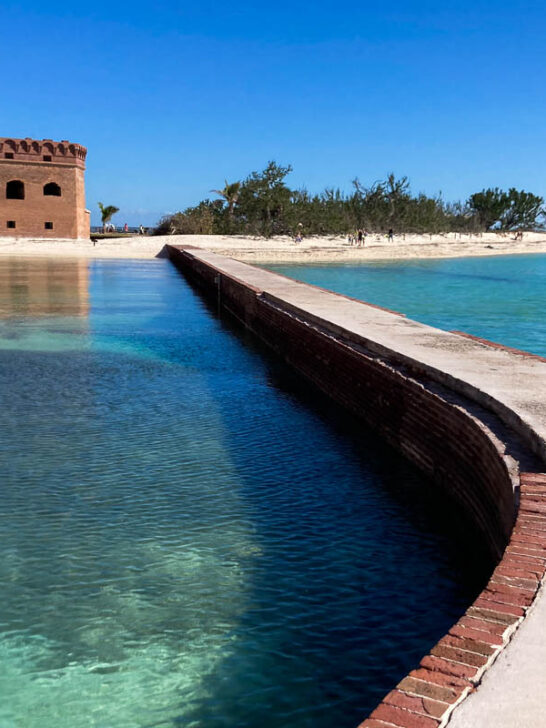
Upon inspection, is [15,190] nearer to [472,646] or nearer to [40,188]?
[40,188]

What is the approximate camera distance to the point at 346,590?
12.3 ft

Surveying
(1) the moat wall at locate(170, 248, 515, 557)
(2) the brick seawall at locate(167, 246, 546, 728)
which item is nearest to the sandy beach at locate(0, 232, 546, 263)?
(2) the brick seawall at locate(167, 246, 546, 728)

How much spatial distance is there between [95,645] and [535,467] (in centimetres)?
224

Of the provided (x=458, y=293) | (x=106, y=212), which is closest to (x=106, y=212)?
(x=106, y=212)

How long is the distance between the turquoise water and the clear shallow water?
8.65 meters

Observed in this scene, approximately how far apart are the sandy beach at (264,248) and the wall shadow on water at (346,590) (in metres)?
31.4

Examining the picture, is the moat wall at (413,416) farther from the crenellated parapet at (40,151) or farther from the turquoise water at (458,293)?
the crenellated parapet at (40,151)

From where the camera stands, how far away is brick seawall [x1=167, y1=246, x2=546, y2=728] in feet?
6.99

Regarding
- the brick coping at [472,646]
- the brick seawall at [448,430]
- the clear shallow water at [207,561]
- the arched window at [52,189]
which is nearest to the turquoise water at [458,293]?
the brick seawall at [448,430]

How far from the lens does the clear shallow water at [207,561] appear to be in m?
2.94

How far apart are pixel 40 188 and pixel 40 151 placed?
6.22 ft

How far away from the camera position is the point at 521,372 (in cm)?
580

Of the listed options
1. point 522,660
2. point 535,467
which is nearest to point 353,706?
point 522,660

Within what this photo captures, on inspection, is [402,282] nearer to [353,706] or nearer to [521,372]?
[521,372]
